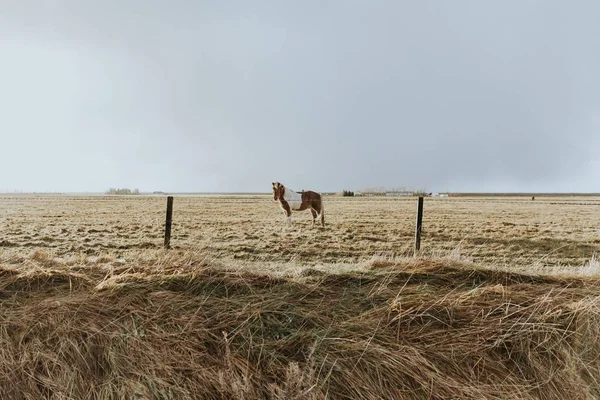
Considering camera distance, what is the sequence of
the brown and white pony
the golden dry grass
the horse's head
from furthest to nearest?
1. the brown and white pony
2. the horse's head
3. the golden dry grass

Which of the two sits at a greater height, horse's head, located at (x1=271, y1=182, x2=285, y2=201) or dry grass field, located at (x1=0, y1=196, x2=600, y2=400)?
horse's head, located at (x1=271, y1=182, x2=285, y2=201)

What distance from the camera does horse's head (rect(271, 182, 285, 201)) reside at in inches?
545

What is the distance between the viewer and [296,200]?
14.5 meters

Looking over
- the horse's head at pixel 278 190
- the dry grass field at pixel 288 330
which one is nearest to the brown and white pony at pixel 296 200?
the horse's head at pixel 278 190

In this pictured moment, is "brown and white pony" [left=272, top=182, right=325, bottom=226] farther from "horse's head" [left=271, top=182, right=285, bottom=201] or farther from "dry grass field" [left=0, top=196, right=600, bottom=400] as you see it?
"dry grass field" [left=0, top=196, right=600, bottom=400]

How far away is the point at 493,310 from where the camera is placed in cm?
246

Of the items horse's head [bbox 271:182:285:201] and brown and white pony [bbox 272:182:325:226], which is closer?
horse's head [bbox 271:182:285:201]

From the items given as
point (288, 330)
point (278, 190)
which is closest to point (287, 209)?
point (278, 190)

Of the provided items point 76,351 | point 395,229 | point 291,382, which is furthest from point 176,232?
point 291,382

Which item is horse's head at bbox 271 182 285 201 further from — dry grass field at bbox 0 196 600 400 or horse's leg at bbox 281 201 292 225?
dry grass field at bbox 0 196 600 400

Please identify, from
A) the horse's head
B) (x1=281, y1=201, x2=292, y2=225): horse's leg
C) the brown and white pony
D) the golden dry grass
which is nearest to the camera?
the golden dry grass

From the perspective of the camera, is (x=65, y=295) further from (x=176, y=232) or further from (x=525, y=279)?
(x=176, y=232)

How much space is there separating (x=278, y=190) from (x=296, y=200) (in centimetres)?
103

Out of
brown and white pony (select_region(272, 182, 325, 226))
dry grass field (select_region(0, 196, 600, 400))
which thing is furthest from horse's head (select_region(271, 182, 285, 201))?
dry grass field (select_region(0, 196, 600, 400))
